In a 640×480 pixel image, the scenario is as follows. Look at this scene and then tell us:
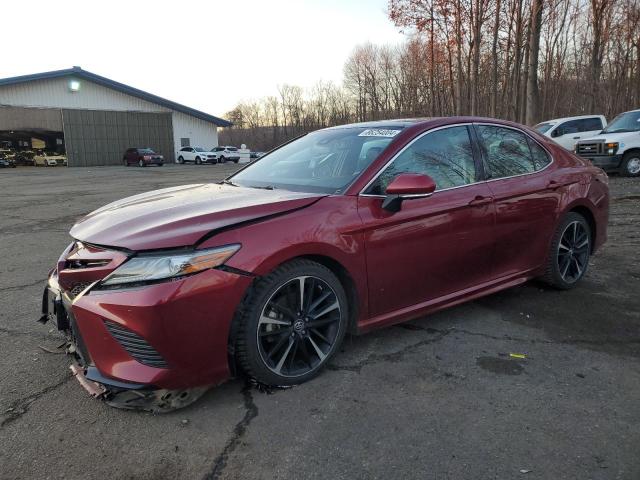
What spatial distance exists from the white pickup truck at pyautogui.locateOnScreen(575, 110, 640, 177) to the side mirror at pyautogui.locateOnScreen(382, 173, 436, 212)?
513 inches

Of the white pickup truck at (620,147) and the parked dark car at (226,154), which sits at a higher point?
the parked dark car at (226,154)

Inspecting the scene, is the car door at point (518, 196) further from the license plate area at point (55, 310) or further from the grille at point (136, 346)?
the license plate area at point (55, 310)

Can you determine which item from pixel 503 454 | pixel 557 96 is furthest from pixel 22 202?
pixel 557 96

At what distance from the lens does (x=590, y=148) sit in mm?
14258

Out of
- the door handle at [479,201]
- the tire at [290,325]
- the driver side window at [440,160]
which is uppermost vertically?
the driver side window at [440,160]

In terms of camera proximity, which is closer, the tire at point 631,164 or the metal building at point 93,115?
the tire at point 631,164

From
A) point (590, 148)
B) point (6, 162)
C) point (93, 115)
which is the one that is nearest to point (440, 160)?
point (590, 148)

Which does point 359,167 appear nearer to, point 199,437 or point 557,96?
point 199,437

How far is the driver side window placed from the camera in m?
3.32

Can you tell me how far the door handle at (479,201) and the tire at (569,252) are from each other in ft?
3.36

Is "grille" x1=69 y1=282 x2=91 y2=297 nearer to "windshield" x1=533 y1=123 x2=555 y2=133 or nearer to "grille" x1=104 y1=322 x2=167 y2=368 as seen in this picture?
"grille" x1=104 y1=322 x2=167 y2=368

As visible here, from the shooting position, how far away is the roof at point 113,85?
35750 mm

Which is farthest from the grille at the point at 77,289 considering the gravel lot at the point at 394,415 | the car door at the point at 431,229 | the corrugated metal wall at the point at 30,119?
the corrugated metal wall at the point at 30,119

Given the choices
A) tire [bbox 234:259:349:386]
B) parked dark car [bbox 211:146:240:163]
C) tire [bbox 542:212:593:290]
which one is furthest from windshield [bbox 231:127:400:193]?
parked dark car [bbox 211:146:240:163]
